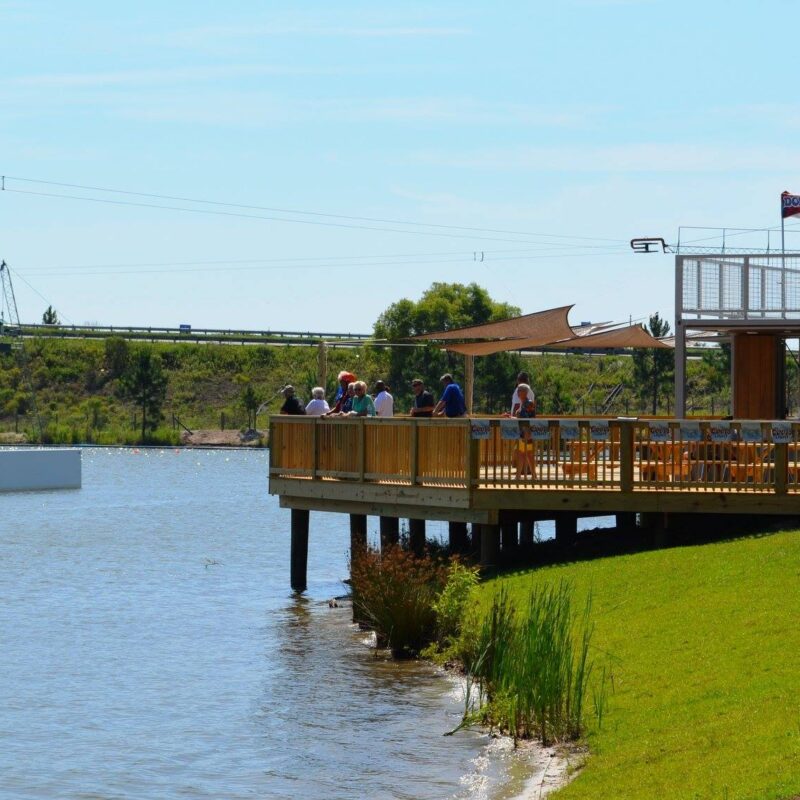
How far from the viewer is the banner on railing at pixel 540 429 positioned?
2147 cm

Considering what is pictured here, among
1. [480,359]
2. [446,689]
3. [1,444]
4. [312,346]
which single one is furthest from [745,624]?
[312,346]

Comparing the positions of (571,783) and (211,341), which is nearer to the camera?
(571,783)

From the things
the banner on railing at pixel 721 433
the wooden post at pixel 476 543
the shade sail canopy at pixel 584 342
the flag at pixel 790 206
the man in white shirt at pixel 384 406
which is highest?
the flag at pixel 790 206

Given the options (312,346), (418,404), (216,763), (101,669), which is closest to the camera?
(216,763)

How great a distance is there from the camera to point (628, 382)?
330 ft

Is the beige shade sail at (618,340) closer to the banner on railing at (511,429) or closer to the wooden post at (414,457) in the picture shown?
the wooden post at (414,457)

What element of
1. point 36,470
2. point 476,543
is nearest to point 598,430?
point 476,543

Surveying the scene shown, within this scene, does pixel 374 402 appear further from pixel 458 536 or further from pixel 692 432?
pixel 692 432

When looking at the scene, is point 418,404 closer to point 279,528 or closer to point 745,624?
point 745,624

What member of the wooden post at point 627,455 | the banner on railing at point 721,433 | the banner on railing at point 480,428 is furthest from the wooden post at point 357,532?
the banner on railing at point 721,433

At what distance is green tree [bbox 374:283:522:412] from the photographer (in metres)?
Answer: 97.2

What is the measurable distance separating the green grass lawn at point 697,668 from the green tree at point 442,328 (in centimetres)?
7664

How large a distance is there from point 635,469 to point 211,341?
119 m

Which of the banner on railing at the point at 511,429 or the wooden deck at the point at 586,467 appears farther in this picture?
the banner on railing at the point at 511,429
